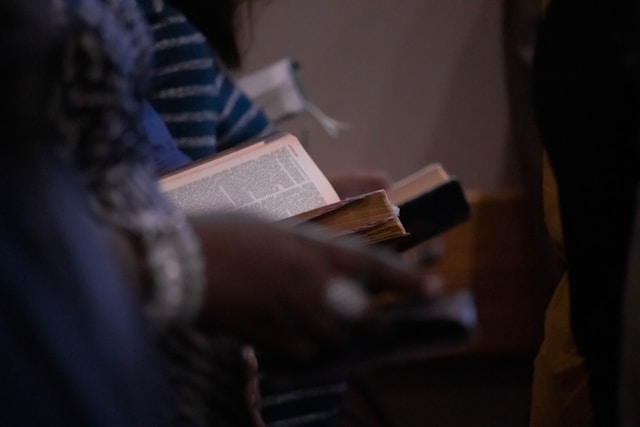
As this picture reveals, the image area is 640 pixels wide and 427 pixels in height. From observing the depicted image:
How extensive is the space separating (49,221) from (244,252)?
0.22ft

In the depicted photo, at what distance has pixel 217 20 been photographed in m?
0.64

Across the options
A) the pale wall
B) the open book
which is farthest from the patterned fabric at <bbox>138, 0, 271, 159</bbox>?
the pale wall

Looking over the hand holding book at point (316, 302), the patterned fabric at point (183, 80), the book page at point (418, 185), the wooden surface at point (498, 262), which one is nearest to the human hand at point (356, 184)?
the book page at point (418, 185)

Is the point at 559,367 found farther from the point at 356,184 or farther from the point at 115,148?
the point at 115,148

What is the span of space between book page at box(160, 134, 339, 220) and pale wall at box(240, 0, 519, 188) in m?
0.66

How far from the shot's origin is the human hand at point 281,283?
0.85 feet

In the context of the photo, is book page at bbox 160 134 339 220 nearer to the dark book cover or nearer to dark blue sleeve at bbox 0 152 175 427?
the dark book cover

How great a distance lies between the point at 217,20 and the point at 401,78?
2.00 ft

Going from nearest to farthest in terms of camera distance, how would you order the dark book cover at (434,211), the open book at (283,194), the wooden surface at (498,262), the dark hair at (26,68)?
the dark hair at (26,68)
the open book at (283,194)
the dark book cover at (434,211)
the wooden surface at (498,262)

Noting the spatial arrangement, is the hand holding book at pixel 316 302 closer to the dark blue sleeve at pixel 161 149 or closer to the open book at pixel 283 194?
the open book at pixel 283 194

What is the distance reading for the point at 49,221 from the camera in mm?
232

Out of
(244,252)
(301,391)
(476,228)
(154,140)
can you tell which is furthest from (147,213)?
(476,228)

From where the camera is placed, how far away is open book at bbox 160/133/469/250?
1.42 feet

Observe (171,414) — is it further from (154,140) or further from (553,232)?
(553,232)
